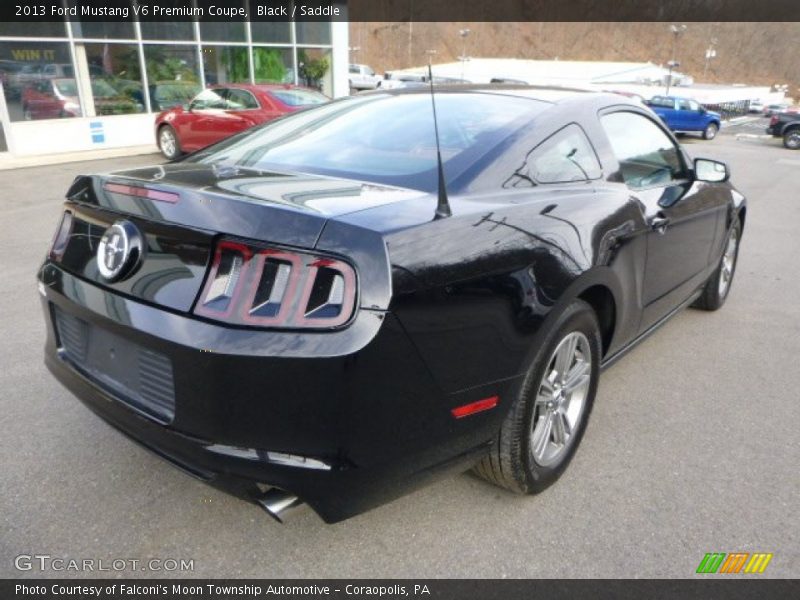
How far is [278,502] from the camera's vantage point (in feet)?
5.93

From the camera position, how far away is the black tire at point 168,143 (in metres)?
12.0

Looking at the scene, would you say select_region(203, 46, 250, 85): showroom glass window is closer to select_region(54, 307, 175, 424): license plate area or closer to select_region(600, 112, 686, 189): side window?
select_region(600, 112, 686, 189): side window

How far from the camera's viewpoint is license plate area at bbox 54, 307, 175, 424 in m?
1.84

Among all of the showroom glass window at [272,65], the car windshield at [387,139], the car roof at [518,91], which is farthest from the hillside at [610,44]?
the car windshield at [387,139]

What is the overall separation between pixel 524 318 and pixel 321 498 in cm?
89

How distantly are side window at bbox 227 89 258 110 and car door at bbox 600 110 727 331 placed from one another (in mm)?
8822

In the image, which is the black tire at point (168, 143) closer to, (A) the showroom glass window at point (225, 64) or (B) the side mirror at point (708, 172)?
(A) the showroom glass window at point (225, 64)

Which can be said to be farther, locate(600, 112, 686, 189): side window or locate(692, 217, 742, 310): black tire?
locate(692, 217, 742, 310): black tire

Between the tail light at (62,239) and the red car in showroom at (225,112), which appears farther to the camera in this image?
the red car in showroom at (225,112)

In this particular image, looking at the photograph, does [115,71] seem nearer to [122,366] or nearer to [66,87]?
[66,87]

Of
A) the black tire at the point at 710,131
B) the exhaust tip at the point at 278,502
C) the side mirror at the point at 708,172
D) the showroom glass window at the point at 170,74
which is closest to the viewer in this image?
the exhaust tip at the point at 278,502

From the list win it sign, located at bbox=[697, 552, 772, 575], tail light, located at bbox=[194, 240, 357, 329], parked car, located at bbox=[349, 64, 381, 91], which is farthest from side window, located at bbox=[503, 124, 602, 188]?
parked car, located at bbox=[349, 64, 381, 91]

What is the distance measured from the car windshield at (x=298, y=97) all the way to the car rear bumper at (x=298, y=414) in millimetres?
9846

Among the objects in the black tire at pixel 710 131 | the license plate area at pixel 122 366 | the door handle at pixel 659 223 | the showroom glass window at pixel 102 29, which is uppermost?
the showroom glass window at pixel 102 29
